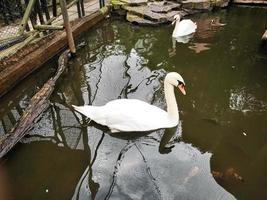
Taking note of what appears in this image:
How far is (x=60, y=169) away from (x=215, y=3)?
10013 mm

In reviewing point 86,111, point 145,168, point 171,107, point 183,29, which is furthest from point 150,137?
point 183,29

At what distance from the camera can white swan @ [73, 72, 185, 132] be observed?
4758 millimetres

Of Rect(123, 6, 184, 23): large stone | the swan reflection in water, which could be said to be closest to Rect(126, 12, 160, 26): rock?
Rect(123, 6, 184, 23): large stone

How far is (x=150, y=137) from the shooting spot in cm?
484

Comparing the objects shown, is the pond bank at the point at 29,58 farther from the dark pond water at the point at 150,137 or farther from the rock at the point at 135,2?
the rock at the point at 135,2

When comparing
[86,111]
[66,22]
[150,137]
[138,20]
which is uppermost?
[66,22]

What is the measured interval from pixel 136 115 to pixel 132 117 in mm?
70

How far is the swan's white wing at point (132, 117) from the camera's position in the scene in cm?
475

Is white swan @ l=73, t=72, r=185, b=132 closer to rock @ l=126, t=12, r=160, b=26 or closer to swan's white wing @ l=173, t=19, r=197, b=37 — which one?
swan's white wing @ l=173, t=19, r=197, b=37

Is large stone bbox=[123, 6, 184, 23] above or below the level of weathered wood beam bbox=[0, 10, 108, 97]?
below

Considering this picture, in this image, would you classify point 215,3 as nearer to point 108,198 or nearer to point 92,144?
point 92,144

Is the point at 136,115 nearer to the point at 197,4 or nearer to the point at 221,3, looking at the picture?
the point at 197,4

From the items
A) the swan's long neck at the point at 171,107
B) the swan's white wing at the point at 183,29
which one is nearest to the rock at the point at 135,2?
the swan's white wing at the point at 183,29

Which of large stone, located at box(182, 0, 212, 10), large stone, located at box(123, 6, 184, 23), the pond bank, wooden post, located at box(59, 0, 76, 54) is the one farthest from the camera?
large stone, located at box(182, 0, 212, 10)
